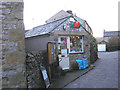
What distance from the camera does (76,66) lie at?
809 centimetres

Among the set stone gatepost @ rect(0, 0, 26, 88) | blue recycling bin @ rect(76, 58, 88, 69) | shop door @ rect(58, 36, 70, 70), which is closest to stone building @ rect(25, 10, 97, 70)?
shop door @ rect(58, 36, 70, 70)

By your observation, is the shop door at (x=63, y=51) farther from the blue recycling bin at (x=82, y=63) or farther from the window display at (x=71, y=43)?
the blue recycling bin at (x=82, y=63)

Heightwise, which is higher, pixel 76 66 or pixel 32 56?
pixel 32 56

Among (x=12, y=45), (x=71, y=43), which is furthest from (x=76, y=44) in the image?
(x=12, y=45)

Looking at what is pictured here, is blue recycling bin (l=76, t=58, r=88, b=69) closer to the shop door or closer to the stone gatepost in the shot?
the shop door

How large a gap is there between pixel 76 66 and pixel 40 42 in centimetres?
310

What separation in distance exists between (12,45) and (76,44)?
5.49 m

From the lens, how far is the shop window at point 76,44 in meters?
8.25

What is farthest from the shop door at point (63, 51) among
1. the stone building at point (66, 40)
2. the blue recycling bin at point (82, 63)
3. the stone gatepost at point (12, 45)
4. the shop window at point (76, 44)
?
the stone gatepost at point (12, 45)

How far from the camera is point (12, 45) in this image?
379 centimetres

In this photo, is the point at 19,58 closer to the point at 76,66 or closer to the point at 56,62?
the point at 56,62

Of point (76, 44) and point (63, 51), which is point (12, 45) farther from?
point (76, 44)

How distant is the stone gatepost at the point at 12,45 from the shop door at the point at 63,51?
402cm

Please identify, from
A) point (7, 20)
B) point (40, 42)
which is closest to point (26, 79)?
point (7, 20)
